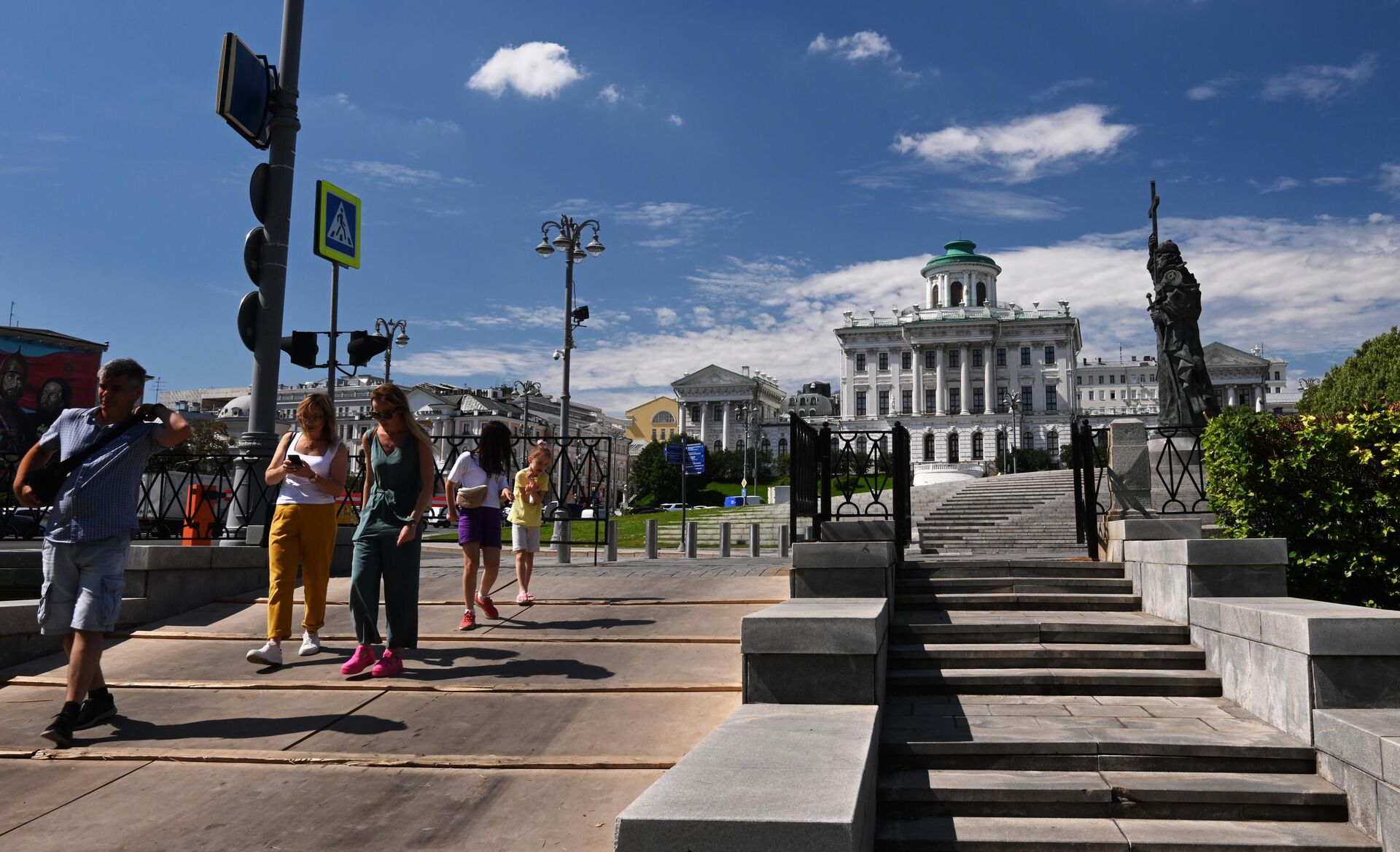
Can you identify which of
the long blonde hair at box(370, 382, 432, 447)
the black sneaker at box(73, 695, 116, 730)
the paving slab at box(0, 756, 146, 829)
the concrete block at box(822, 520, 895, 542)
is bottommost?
the paving slab at box(0, 756, 146, 829)

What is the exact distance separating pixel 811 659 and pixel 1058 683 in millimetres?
1796

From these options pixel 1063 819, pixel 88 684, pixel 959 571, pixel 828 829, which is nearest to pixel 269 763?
pixel 88 684

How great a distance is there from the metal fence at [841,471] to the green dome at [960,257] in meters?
116

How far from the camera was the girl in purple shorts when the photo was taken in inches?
289

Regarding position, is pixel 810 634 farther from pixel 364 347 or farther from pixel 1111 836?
pixel 364 347

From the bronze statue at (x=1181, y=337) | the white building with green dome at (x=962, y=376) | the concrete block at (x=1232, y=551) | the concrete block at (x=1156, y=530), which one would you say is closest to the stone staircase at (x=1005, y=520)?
the bronze statue at (x=1181, y=337)

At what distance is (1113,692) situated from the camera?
5.38 metres

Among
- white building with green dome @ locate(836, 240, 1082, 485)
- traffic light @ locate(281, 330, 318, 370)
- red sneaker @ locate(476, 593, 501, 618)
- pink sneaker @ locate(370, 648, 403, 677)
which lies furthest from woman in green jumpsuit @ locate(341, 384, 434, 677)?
white building with green dome @ locate(836, 240, 1082, 485)

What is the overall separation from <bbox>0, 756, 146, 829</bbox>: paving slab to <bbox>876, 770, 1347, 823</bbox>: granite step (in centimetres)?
343

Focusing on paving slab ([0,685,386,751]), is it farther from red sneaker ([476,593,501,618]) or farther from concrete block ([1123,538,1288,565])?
concrete block ([1123,538,1288,565])

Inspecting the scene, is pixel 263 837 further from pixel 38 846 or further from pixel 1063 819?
pixel 1063 819

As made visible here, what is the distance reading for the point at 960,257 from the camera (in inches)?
4744

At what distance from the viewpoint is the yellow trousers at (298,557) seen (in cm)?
587

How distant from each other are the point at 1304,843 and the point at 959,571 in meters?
3.63
